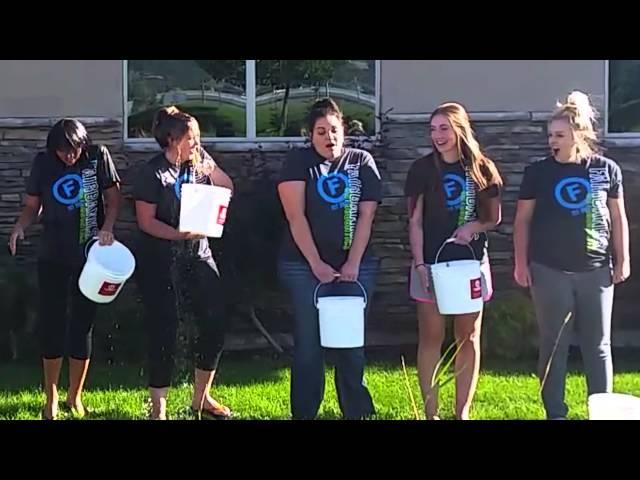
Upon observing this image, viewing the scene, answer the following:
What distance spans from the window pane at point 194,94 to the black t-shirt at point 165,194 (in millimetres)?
2314

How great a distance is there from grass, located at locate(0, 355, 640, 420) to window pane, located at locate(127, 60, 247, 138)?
1.76m

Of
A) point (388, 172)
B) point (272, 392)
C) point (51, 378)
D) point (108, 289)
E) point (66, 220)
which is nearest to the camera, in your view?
point (108, 289)

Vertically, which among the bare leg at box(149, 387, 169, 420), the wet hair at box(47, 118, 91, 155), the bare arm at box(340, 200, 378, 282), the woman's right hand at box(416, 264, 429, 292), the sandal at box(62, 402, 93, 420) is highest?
the wet hair at box(47, 118, 91, 155)

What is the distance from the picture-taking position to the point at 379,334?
7.38 m

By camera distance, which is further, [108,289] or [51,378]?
Answer: [51,378]

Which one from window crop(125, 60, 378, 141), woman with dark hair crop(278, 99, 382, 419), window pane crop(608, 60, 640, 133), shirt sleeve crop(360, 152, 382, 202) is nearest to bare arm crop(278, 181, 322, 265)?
woman with dark hair crop(278, 99, 382, 419)

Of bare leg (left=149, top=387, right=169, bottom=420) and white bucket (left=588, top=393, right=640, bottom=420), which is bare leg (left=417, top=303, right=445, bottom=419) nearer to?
white bucket (left=588, top=393, right=640, bottom=420)

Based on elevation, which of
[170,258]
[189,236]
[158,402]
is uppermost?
[189,236]

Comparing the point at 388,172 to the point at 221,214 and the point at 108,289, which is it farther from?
the point at 108,289

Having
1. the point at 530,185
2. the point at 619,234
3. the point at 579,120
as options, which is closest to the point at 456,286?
the point at 530,185

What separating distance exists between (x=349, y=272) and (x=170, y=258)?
0.90 metres

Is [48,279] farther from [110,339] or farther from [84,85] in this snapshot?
[84,85]

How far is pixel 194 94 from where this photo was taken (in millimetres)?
7477

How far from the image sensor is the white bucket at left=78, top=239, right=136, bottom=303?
5.14 meters
